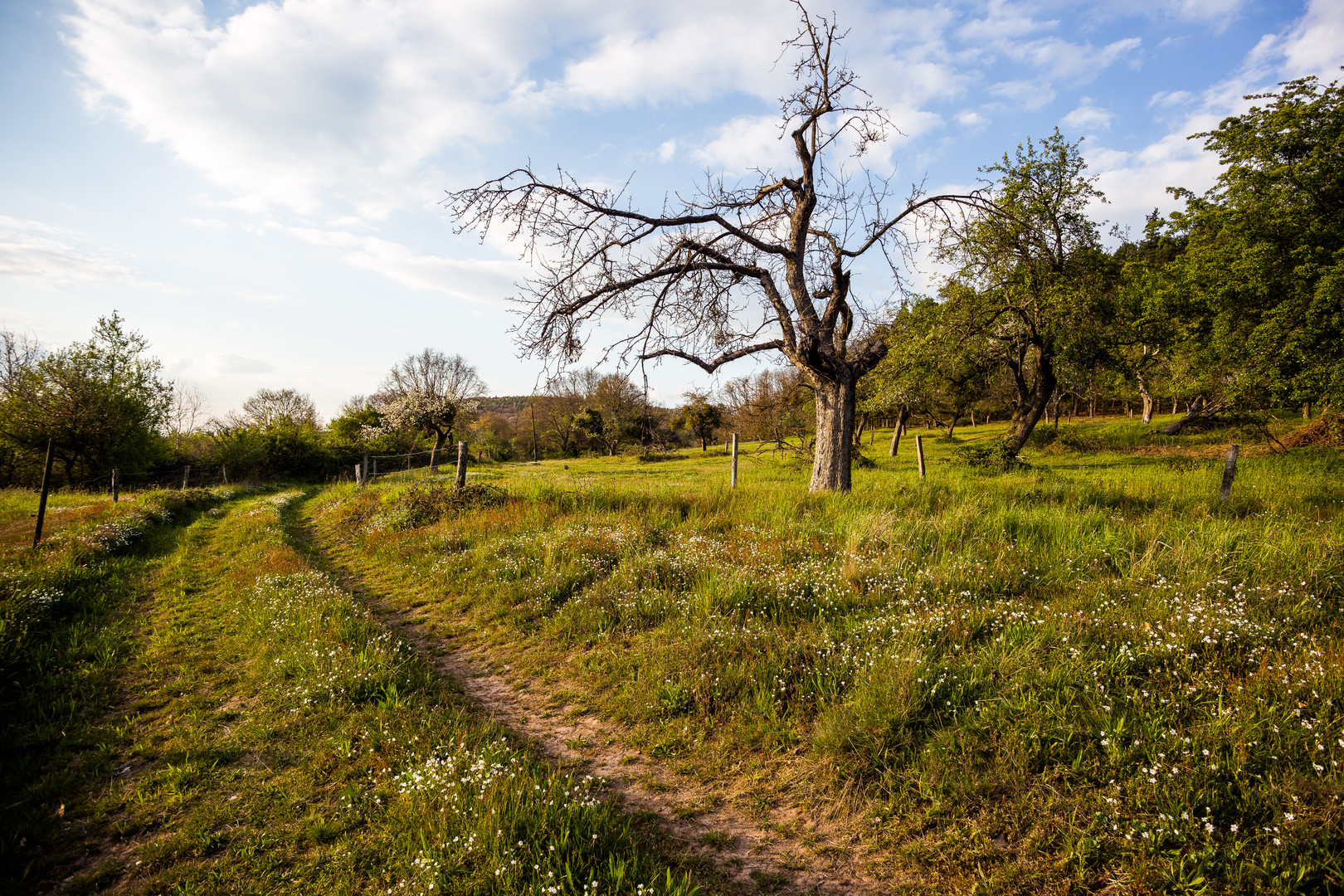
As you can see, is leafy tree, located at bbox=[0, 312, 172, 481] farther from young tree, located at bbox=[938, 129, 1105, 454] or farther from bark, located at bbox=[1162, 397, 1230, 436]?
bark, located at bbox=[1162, 397, 1230, 436]

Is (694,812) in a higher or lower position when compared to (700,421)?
lower

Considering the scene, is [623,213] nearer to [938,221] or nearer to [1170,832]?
[938,221]

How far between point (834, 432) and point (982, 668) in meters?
7.10

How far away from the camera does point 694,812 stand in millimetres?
3430

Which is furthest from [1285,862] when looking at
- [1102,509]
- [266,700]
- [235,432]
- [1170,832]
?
[235,432]

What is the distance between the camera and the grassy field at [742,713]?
2.83 meters

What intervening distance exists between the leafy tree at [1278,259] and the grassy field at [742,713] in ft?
38.5

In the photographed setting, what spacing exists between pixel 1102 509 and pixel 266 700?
1177 centimetres

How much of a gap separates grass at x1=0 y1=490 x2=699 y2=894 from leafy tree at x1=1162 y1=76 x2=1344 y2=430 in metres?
23.0

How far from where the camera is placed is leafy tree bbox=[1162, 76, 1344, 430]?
1498 centimetres

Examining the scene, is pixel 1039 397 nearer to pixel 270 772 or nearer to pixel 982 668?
pixel 982 668

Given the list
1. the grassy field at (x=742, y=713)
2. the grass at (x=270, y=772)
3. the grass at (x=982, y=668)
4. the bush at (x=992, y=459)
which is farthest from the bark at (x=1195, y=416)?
the grass at (x=270, y=772)

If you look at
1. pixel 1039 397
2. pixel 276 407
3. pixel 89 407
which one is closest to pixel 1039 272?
pixel 1039 397

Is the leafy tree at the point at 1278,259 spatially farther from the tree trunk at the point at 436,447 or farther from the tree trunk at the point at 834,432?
the tree trunk at the point at 436,447
